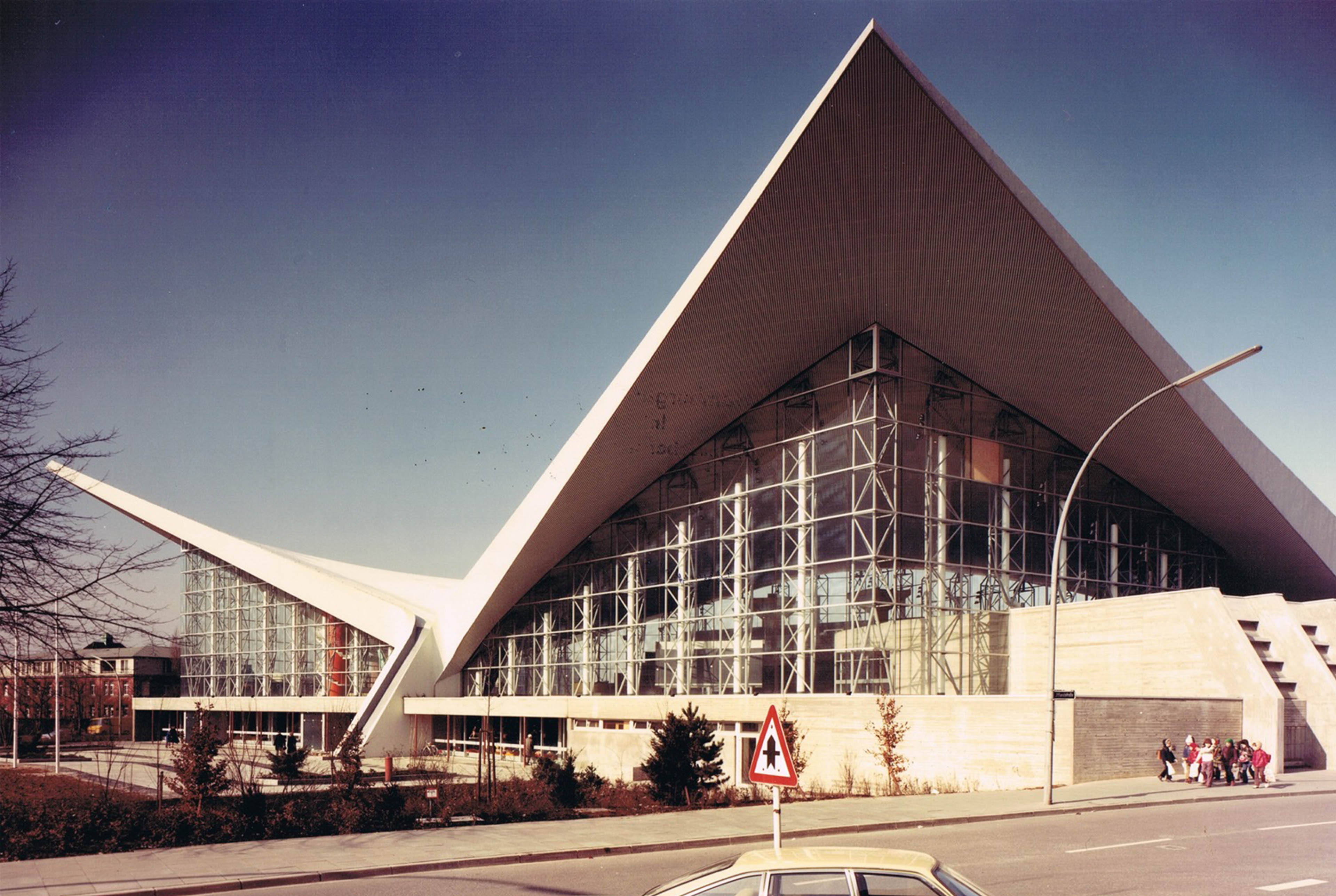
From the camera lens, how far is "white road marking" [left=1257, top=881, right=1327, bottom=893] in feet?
37.3

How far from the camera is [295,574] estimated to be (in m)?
53.1

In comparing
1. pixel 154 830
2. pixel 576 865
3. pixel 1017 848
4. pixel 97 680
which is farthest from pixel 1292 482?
pixel 97 680

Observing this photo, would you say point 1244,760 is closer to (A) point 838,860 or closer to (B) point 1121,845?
(B) point 1121,845

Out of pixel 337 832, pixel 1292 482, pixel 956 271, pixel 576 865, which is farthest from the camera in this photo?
pixel 1292 482

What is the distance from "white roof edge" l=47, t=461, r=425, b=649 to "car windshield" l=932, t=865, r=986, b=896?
1738 inches

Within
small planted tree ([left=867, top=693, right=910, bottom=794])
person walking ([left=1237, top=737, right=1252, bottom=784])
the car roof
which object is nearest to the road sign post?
the car roof

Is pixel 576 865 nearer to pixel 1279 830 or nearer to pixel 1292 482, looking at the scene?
pixel 1279 830

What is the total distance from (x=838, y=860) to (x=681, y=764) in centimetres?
1537

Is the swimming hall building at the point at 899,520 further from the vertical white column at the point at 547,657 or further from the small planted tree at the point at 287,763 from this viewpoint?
the small planted tree at the point at 287,763

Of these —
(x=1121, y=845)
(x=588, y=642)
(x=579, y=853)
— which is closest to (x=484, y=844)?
(x=579, y=853)

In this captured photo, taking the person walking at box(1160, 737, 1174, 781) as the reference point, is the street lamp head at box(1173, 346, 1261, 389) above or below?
above

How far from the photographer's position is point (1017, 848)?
A: 14.7m

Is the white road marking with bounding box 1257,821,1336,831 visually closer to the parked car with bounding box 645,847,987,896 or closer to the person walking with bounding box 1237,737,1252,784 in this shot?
the person walking with bounding box 1237,737,1252,784

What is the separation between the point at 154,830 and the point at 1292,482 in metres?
35.3
